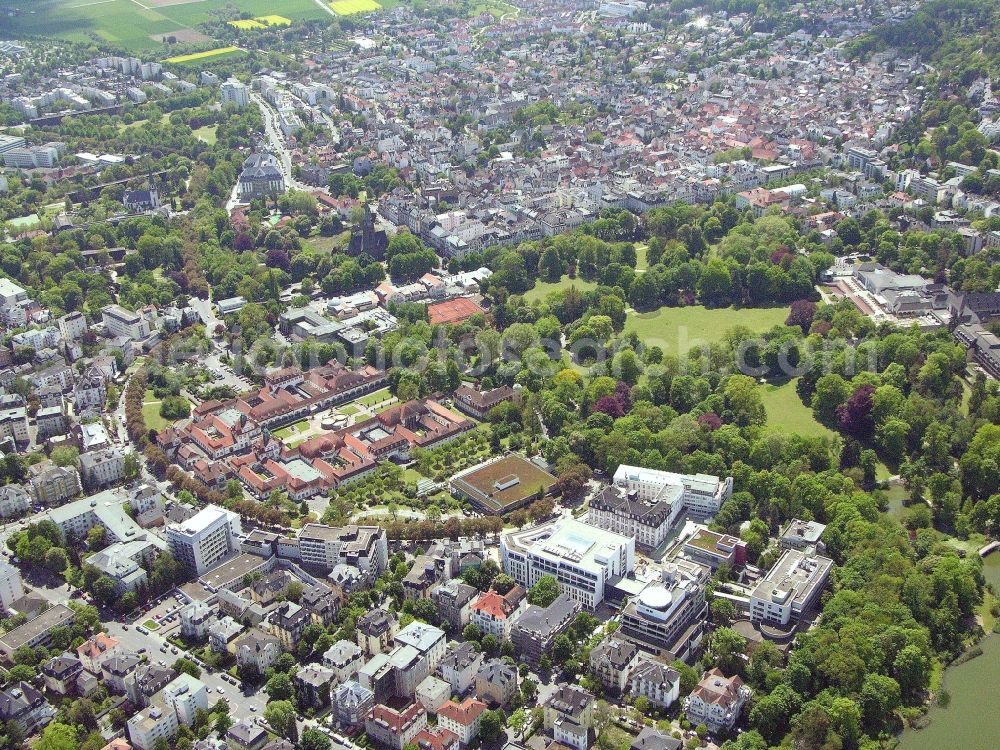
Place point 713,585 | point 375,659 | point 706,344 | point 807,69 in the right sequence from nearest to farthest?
point 375,659
point 713,585
point 706,344
point 807,69

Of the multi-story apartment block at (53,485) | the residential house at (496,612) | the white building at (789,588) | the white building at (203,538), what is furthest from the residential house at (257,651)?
the white building at (789,588)

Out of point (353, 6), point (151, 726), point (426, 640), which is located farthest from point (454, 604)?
point (353, 6)

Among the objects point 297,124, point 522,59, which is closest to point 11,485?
point 297,124

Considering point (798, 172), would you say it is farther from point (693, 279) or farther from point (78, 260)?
point (78, 260)

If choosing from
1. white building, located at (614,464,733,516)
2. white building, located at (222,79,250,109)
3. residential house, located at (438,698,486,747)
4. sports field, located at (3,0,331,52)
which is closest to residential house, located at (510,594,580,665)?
residential house, located at (438,698,486,747)

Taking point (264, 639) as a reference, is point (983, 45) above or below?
above

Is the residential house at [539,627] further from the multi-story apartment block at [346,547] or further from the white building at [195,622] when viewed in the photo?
the white building at [195,622]
